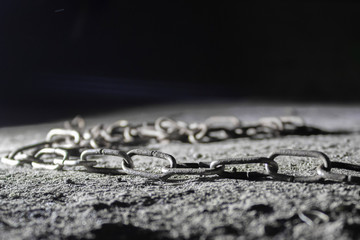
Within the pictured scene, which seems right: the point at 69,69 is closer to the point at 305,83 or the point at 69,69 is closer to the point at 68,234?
the point at 305,83

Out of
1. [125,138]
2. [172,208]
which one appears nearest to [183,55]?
[125,138]

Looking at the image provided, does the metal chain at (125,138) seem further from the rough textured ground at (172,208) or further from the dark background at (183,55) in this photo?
the dark background at (183,55)

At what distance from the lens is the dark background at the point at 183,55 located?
5289 mm

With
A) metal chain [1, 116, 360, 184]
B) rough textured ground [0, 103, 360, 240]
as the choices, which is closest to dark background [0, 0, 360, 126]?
metal chain [1, 116, 360, 184]

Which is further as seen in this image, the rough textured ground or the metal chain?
the metal chain

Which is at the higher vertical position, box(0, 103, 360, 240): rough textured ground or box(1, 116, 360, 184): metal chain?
box(1, 116, 360, 184): metal chain

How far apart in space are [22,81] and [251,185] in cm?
530

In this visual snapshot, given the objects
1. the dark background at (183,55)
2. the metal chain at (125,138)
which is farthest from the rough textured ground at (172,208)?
the dark background at (183,55)

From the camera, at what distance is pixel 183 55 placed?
23.3ft

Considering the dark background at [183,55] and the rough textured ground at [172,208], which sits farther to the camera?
the dark background at [183,55]

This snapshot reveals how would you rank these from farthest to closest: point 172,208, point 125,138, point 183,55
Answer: point 183,55 → point 125,138 → point 172,208

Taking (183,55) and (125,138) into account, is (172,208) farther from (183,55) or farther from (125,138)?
(183,55)

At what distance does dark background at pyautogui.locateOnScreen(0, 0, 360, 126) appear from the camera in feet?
→ 17.4

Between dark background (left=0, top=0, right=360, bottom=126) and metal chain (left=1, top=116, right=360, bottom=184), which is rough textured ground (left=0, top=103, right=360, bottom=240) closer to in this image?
metal chain (left=1, top=116, right=360, bottom=184)
